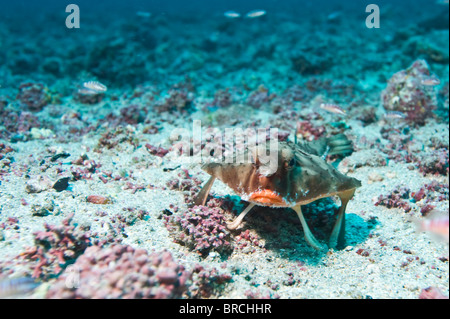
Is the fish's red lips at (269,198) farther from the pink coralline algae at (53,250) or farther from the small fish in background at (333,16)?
the small fish in background at (333,16)

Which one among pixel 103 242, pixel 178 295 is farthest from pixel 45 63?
pixel 178 295

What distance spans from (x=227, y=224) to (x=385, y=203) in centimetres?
355

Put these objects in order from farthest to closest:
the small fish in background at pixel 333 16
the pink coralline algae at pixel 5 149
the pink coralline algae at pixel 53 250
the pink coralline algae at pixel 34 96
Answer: the small fish in background at pixel 333 16 < the pink coralline algae at pixel 34 96 < the pink coralline algae at pixel 5 149 < the pink coralline algae at pixel 53 250

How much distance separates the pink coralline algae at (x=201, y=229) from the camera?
3.89 meters

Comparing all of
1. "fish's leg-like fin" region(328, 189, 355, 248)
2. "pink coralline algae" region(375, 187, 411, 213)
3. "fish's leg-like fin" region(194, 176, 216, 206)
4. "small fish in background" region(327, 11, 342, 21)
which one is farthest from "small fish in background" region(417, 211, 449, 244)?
"small fish in background" region(327, 11, 342, 21)

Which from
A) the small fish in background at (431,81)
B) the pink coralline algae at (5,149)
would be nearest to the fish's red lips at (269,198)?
the pink coralline algae at (5,149)

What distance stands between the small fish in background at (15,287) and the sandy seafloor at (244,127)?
0.58 feet

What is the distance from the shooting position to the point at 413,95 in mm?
8688

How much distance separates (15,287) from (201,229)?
2.22 meters

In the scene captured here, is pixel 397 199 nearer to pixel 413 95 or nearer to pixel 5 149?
pixel 413 95

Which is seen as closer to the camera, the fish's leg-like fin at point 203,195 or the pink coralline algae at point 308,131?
the fish's leg-like fin at point 203,195

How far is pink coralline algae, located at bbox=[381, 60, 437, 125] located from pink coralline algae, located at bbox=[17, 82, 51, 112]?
1324 cm

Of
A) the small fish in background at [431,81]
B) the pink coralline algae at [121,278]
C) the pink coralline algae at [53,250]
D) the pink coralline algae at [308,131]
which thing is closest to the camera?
the pink coralline algae at [121,278]
